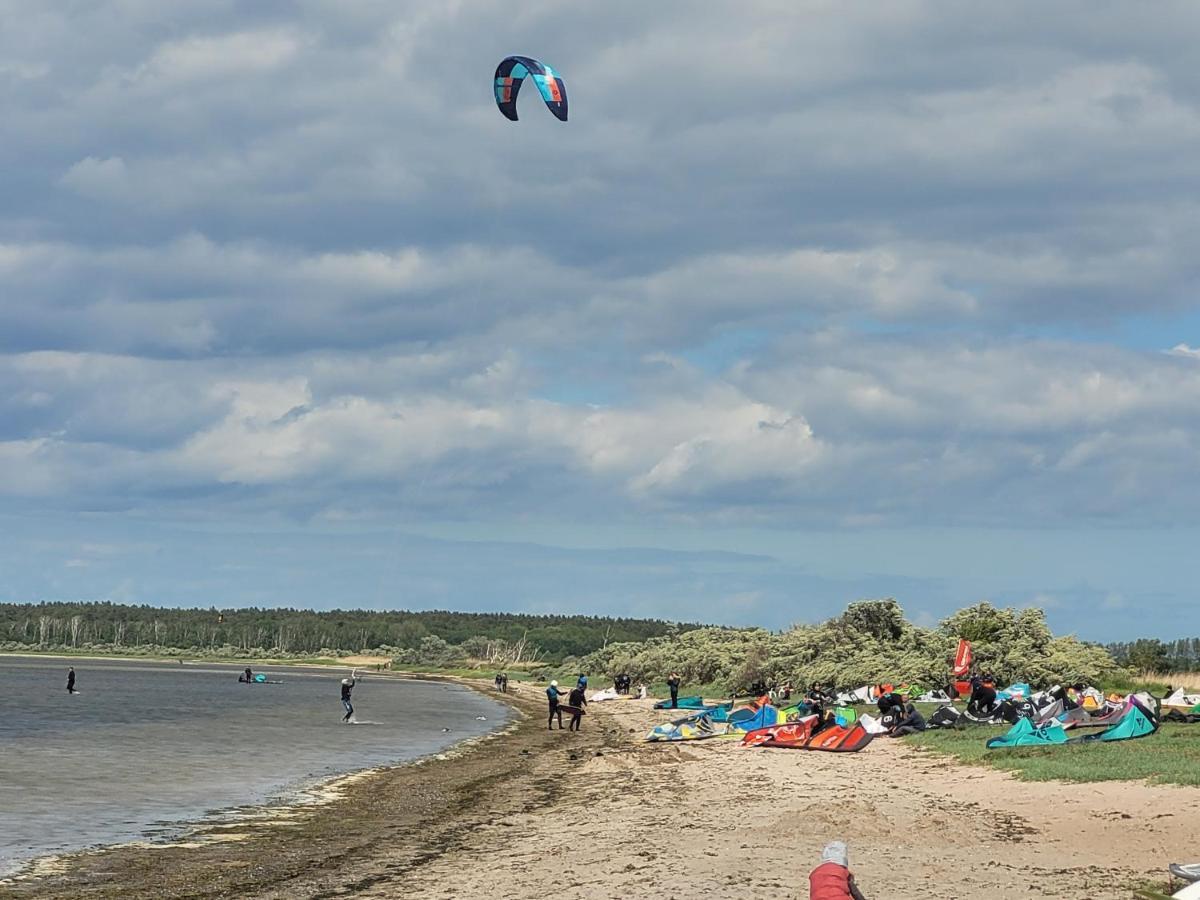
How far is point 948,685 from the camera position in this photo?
46.8m

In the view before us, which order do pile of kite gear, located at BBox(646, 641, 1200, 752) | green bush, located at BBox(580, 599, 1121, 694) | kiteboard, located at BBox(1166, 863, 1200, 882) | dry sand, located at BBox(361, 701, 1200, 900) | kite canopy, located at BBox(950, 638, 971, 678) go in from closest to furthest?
kiteboard, located at BBox(1166, 863, 1200, 882) → dry sand, located at BBox(361, 701, 1200, 900) → pile of kite gear, located at BBox(646, 641, 1200, 752) → kite canopy, located at BBox(950, 638, 971, 678) → green bush, located at BBox(580, 599, 1121, 694)

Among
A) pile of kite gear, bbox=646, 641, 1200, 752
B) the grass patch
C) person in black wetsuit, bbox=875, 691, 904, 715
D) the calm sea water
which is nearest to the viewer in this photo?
the grass patch

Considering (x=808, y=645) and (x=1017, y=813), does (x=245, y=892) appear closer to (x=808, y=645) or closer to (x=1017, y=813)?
(x=1017, y=813)

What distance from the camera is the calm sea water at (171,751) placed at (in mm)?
24469

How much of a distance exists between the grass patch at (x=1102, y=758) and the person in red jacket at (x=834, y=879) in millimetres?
11345

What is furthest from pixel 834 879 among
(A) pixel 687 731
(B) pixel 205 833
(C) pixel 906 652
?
(C) pixel 906 652

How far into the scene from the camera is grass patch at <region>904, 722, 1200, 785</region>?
22172 mm

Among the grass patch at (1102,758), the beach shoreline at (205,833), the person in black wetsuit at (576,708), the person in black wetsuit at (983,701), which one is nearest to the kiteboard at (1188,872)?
the grass patch at (1102,758)

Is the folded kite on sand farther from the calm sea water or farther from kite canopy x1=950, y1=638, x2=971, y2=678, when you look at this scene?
kite canopy x1=950, y1=638, x2=971, y2=678

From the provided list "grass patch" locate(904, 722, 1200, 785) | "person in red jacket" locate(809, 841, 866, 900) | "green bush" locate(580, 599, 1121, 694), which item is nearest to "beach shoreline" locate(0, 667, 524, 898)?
"person in red jacket" locate(809, 841, 866, 900)

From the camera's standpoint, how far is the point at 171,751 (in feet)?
134

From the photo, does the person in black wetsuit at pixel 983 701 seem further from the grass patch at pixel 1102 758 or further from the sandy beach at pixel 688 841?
the sandy beach at pixel 688 841

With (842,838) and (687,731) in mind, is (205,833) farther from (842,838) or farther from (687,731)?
(687,731)

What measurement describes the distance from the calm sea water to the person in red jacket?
12364mm
